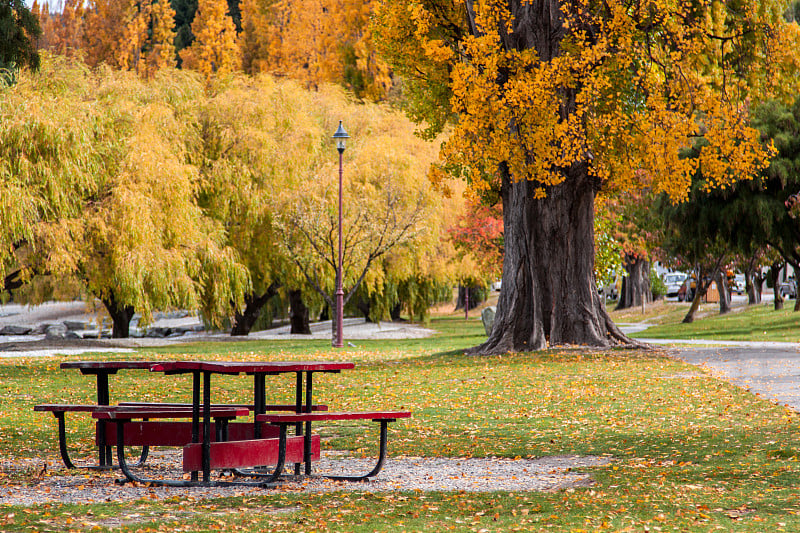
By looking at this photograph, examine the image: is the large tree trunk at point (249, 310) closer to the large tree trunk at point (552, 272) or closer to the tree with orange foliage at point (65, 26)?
the large tree trunk at point (552, 272)

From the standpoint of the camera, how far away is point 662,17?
69.3ft

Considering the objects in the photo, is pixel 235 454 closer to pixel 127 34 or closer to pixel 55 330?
pixel 55 330

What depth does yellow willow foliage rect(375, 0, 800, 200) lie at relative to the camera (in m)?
20.6

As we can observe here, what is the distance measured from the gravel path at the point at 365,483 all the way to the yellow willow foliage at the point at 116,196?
19.2m

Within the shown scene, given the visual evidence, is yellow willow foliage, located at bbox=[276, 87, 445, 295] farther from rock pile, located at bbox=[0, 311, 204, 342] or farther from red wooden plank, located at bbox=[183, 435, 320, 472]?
red wooden plank, located at bbox=[183, 435, 320, 472]

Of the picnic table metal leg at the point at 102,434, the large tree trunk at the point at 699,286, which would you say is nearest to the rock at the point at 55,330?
the large tree trunk at the point at 699,286

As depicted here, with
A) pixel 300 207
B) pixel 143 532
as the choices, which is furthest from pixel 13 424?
pixel 300 207

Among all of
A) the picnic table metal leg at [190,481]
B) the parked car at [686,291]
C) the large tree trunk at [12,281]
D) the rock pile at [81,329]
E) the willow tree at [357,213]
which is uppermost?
the willow tree at [357,213]

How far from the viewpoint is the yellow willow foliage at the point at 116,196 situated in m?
26.3

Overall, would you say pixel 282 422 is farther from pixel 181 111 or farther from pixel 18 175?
pixel 181 111

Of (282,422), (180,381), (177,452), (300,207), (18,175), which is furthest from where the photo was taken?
(300,207)

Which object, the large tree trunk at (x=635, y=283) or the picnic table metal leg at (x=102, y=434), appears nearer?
the picnic table metal leg at (x=102, y=434)

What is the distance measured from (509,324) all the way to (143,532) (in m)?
17.6

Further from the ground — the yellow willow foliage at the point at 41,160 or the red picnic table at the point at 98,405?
the yellow willow foliage at the point at 41,160
